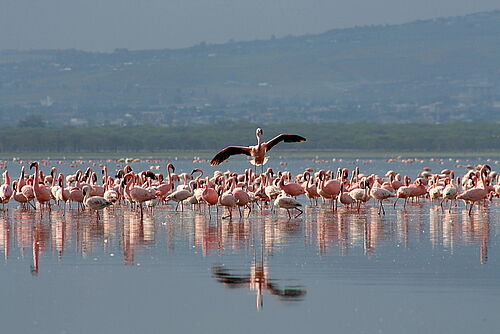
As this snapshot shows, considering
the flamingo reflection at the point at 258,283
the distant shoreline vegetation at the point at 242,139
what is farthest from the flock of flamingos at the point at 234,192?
the distant shoreline vegetation at the point at 242,139

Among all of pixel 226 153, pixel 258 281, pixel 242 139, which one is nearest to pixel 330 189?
pixel 226 153

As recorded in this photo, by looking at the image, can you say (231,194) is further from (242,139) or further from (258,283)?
(242,139)

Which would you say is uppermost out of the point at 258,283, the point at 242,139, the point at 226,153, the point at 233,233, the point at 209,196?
the point at 242,139

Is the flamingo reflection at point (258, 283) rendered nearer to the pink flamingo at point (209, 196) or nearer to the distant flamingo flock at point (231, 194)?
the distant flamingo flock at point (231, 194)

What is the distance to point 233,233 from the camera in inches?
781

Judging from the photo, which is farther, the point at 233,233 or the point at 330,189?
the point at 330,189

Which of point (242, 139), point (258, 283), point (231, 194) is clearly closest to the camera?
point (258, 283)

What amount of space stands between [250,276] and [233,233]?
209 inches

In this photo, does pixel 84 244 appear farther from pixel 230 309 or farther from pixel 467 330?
pixel 467 330

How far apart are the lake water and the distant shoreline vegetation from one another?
83.8 metres

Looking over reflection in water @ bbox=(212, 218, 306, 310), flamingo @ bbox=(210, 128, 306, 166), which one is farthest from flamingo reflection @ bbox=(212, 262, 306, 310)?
flamingo @ bbox=(210, 128, 306, 166)

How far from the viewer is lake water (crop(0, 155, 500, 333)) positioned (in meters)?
11.8

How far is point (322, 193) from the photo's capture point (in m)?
25.8

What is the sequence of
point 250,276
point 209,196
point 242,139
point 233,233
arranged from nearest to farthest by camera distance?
1. point 250,276
2. point 233,233
3. point 209,196
4. point 242,139
